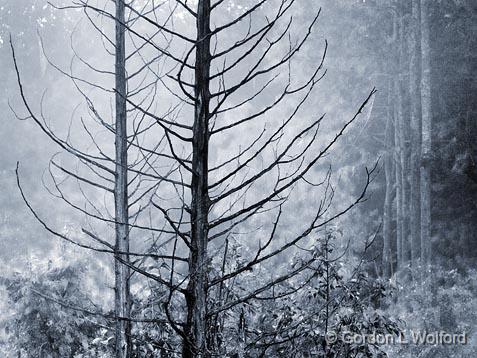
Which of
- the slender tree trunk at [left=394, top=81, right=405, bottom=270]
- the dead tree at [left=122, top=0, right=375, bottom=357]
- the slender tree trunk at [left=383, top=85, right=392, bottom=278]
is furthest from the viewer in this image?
the slender tree trunk at [left=394, top=81, right=405, bottom=270]

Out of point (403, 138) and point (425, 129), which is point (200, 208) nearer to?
point (425, 129)

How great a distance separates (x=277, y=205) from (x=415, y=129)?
15.3 metres

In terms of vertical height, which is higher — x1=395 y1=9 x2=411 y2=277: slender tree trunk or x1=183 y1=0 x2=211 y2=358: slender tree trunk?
x1=395 y1=9 x2=411 y2=277: slender tree trunk

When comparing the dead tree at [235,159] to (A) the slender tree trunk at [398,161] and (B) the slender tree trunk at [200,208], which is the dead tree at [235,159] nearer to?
(B) the slender tree trunk at [200,208]

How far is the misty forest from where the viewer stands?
6.29 feet

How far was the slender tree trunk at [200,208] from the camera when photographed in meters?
1.81

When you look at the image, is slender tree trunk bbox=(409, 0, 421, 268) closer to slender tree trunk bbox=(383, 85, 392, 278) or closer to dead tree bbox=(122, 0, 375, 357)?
slender tree trunk bbox=(383, 85, 392, 278)

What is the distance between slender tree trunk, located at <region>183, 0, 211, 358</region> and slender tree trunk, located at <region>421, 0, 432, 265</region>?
1302cm

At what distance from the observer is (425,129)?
14.2 meters

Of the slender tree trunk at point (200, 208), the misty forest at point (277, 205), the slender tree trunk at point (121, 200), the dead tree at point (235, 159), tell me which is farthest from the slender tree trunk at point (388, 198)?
the slender tree trunk at point (200, 208)

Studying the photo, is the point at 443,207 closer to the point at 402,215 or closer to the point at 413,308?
the point at 402,215

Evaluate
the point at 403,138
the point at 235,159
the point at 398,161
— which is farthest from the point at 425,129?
the point at 235,159

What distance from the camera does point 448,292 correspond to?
41.1ft

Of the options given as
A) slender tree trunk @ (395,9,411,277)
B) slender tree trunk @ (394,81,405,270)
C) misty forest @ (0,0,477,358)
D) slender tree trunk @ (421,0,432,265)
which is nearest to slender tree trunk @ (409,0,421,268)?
misty forest @ (0,0,477,358)
